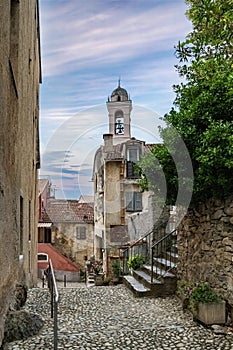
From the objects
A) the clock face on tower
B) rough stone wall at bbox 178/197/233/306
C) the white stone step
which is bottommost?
the white stone step

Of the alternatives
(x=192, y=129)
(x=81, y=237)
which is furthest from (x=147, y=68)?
(x=81, y=237)

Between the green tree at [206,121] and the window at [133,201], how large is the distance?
13.3 m

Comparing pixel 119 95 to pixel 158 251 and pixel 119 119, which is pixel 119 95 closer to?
pixel 119 119

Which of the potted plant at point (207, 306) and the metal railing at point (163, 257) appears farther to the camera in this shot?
the metal railing at point (163, 257)

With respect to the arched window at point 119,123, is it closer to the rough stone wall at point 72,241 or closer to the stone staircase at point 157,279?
the rough stone wall at point 72,241

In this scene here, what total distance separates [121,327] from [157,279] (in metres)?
3.67

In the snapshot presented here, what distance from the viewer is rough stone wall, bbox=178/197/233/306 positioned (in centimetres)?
632

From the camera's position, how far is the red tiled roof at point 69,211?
27.7 m

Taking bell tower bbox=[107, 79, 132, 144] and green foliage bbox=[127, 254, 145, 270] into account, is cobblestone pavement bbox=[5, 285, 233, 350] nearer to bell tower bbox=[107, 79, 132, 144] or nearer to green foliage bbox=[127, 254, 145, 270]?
green foliage bbox=[127, 254, 145, 270]

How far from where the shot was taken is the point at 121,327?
633 centimetres

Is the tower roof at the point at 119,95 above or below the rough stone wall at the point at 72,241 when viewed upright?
above

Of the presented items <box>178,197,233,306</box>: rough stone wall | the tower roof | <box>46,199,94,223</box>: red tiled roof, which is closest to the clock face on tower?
the tower roof

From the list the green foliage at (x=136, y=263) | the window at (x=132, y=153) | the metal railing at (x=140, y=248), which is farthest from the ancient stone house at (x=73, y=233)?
the green foliage at (x=136, y=263)

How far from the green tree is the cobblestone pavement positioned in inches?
82.5
